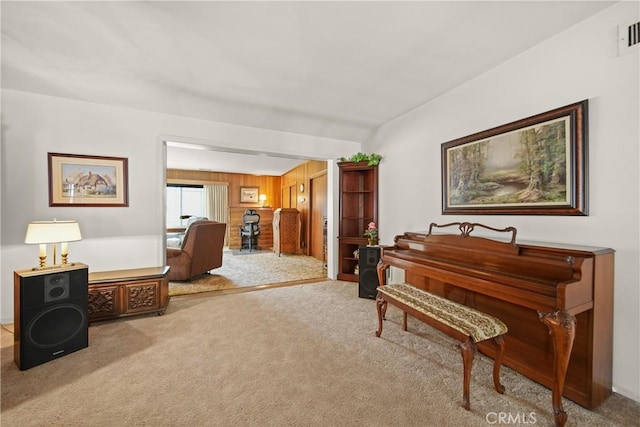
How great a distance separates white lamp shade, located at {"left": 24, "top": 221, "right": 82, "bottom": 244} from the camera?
81.4 inches

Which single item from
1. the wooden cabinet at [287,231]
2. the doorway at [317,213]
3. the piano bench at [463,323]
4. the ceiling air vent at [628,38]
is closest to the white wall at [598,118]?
the ceiling air vent at [628,38]

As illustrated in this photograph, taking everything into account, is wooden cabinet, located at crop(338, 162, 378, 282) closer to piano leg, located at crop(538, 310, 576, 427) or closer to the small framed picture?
piano leg, located at crop(538, 310, 576, 427)

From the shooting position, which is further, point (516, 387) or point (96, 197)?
point (96, 197)

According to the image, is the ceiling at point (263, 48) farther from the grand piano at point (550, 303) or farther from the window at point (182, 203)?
the window at point (182, 203)

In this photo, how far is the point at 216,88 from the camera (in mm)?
2779

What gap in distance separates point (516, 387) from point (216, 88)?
364cm

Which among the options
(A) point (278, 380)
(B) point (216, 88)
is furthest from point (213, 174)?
(A) point (278, 380)

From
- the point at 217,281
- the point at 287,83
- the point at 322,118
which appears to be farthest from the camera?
the point at 217,281

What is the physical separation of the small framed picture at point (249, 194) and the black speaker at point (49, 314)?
679cm

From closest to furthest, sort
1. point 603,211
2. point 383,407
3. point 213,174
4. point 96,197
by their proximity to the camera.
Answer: point 383,407, point 603,211, point 96,197, point 213,174

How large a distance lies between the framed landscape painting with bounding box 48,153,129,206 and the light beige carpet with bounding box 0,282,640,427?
1408 mm

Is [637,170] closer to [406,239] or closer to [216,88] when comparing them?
[406,239]

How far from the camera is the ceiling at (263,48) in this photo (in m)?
1.72

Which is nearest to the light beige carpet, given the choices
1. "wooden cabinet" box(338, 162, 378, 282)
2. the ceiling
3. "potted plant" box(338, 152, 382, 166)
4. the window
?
"wooden cabinet" box(338, 162, 378, 282)
